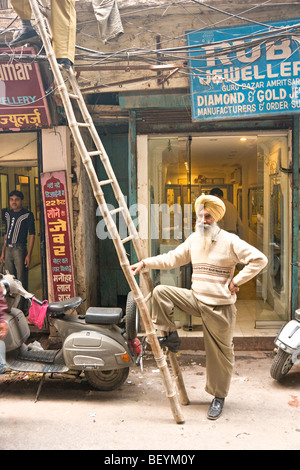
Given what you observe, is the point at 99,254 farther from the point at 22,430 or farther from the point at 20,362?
the point at 22,430

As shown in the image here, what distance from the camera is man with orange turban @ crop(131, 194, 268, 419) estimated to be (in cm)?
374

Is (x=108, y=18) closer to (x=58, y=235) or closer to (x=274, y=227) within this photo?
(x=58, y=235)

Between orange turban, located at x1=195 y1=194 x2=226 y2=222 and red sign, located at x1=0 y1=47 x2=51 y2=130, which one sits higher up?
red sign, located at x1=0 y1=47 x2=51 y2=130

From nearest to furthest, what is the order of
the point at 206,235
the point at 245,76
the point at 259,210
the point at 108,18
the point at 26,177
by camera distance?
the point at 206,235 → the point at 245,76 → the point at 108,18 → the point at 259,210 → the point at 26,177

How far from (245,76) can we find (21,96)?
308 cm

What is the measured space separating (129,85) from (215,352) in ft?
12.3

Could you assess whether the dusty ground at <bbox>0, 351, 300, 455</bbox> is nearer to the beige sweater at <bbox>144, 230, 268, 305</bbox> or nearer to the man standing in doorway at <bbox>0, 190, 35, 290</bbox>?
the beige sweater at <bbox>144, 230, 268, 305</bbox>

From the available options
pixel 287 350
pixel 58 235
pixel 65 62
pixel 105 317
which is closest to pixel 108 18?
pixel 65 62

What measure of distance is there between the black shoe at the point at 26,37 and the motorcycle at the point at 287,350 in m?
4.73

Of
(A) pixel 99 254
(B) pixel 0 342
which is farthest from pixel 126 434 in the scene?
(A) pixel 99 254

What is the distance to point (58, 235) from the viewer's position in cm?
589

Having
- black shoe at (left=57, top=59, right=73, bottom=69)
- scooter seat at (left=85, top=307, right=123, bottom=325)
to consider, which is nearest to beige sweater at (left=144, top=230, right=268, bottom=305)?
scooter seat at (left=85, top=307, right=123, bottom=325)

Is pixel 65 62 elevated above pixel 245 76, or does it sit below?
below

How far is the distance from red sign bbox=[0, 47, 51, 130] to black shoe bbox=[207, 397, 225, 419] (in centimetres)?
428
